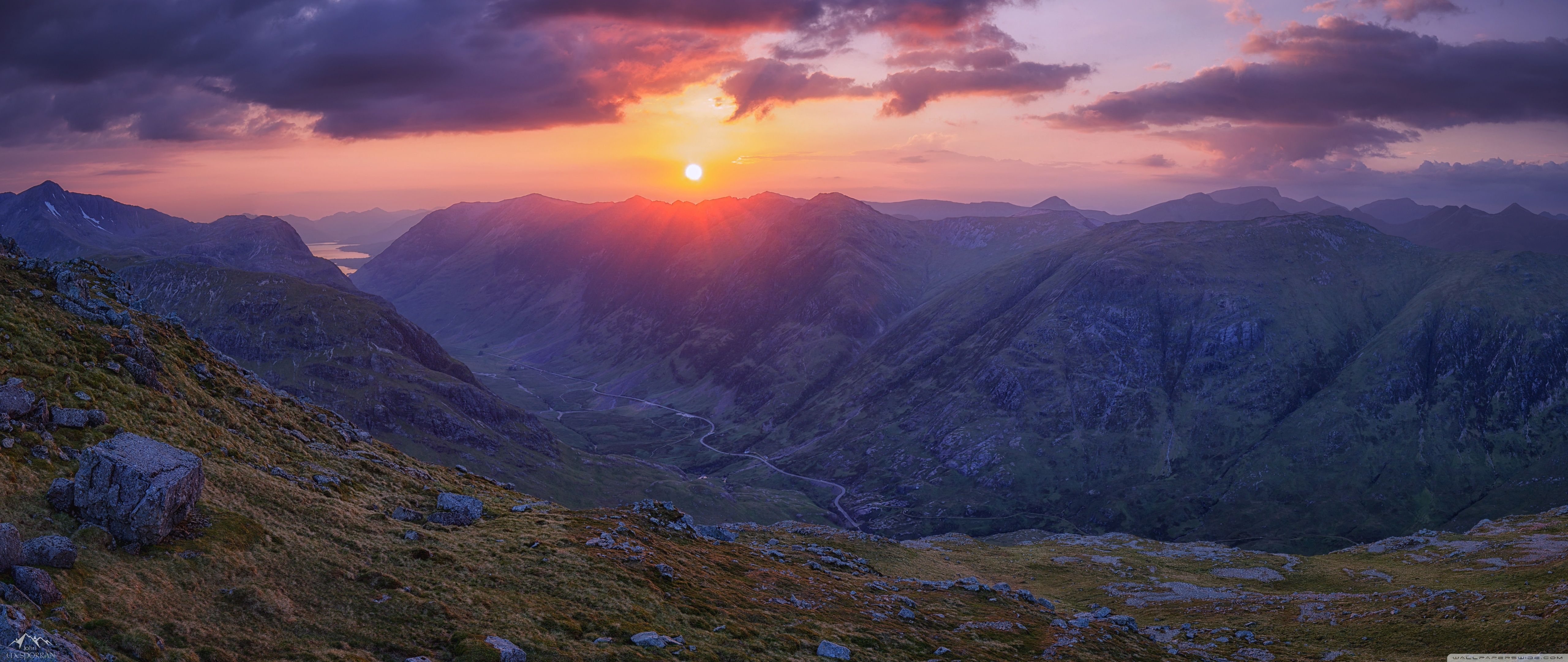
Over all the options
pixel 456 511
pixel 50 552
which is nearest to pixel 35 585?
pixel 50 552

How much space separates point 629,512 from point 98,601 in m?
55.5


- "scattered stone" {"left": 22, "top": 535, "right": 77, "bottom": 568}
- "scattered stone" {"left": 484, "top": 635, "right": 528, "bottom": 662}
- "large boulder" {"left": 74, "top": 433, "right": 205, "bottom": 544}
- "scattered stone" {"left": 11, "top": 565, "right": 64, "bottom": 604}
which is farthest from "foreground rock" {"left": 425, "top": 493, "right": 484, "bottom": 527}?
"scattered stone" {"left": 11, "top": 565, "right": 64, "bottom": 604}

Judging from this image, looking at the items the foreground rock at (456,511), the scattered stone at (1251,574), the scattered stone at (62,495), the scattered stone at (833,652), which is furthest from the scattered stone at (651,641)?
the scattered stone at (1251,574)

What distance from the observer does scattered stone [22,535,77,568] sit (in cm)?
3184

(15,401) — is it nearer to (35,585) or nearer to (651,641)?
(35,585)

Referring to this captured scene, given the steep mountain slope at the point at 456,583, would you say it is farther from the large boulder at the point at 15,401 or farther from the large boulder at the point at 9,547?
the large boulder at the point at 9,547

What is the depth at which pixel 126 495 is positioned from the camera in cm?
3725

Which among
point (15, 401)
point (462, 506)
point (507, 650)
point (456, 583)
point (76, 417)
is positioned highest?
point (15, 401)

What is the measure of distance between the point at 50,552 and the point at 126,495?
525 cm

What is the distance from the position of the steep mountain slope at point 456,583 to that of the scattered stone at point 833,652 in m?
0.65

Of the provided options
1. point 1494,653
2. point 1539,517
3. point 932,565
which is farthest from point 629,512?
point 1539,517

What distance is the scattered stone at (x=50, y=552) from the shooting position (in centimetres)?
3184

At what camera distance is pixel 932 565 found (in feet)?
422

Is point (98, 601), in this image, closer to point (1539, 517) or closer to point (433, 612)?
point (433, 612)
